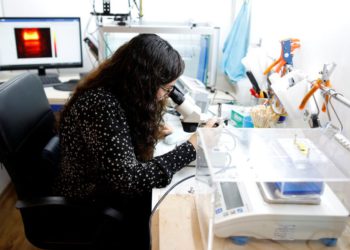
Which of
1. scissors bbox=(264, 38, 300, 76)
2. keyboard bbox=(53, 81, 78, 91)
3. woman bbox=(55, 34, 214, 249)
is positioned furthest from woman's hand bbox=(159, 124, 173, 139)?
keyboard bbox=(53, 81, 78, 91)

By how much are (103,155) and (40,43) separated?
1.56 m

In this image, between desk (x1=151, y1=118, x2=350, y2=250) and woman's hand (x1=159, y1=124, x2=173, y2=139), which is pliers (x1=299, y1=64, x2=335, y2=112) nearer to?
desk (x1=151, y1=118, x2=350, y2=250)

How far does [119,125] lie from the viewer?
1020 mm

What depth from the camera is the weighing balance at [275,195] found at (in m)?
0.82

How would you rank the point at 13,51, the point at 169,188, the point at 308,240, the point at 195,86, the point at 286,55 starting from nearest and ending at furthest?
the point at 308,240 → the point at 169,188 → the point at 286,55 → the point at 195,86 → the point at 13,51

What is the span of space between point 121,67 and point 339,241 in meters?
0.79

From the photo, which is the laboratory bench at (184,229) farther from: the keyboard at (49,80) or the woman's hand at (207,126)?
the keyboard at (49,80)

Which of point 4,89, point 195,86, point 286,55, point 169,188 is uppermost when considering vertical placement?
point 286,55

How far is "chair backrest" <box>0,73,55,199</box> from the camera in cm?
108

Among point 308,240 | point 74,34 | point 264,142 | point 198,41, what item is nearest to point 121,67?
point 264,142

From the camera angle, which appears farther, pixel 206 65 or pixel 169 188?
pixel 206 65

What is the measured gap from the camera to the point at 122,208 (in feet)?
4.05

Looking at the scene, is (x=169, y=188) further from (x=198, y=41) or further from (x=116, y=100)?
(x=198, y=41)

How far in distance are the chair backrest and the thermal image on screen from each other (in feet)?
3.46
